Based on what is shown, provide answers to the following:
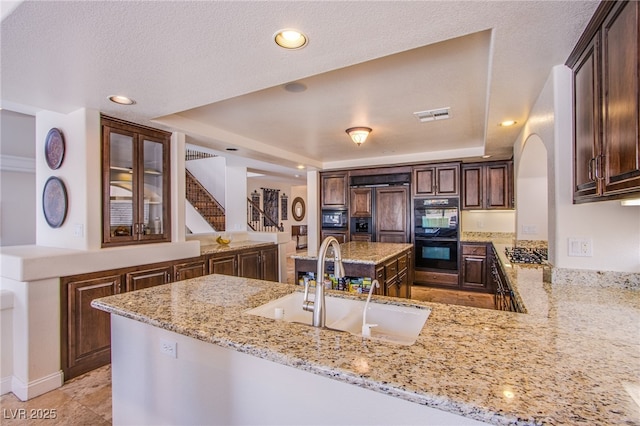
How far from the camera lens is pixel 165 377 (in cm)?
152

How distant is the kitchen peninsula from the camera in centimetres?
306

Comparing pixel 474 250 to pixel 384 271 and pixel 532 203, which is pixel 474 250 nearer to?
pixel 532 203

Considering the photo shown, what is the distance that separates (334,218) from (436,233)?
190 cm

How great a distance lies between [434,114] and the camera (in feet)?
10.8

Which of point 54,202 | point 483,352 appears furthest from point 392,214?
point 483,352

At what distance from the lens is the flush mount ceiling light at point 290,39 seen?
1.54m

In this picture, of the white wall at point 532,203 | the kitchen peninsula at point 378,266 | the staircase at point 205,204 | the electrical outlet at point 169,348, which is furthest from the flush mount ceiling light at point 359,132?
the staircase at point 205,204

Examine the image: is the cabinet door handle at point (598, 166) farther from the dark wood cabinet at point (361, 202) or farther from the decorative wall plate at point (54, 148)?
the dark wood cabinet at point (361, 202)

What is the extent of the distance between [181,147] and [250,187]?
20.7ft

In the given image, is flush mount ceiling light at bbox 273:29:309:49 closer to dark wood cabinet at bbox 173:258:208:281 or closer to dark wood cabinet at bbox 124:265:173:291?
dark wood cabinet at bbox 124:265:173:291

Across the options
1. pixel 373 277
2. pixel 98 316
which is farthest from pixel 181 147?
pixel 373 277

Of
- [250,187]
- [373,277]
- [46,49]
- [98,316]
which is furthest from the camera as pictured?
[250,187]

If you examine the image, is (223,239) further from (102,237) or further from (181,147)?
(102,237)

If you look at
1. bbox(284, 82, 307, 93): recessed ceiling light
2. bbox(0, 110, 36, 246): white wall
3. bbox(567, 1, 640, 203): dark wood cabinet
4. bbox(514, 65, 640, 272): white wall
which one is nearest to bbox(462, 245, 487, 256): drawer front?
bbox(514, 65, 640, 272): white wall
